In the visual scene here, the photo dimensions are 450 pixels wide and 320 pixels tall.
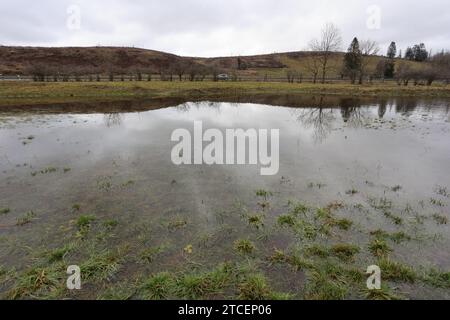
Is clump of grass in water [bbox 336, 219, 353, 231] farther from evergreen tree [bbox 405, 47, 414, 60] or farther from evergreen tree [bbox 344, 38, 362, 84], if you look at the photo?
evergreen tree [bbox 405, 47, 414, 60]

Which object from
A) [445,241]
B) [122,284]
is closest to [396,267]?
[445,241]

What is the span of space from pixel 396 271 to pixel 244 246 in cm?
288

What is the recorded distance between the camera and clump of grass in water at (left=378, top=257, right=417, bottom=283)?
447cm

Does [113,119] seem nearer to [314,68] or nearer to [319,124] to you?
[319,124]

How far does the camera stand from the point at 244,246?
5.35 meters

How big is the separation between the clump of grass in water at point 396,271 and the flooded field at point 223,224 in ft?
0.06

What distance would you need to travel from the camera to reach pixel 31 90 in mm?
36156

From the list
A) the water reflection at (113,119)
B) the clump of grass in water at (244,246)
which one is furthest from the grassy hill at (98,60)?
the clump of grass in water at (244,246)

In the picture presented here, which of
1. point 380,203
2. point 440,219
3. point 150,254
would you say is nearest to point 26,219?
point 150,254

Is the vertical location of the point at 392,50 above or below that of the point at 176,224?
above

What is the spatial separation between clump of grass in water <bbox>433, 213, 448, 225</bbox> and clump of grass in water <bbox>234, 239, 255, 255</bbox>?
4.89 meters

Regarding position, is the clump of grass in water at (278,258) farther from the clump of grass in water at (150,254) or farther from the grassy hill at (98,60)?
the grassy hill at (98,60)
